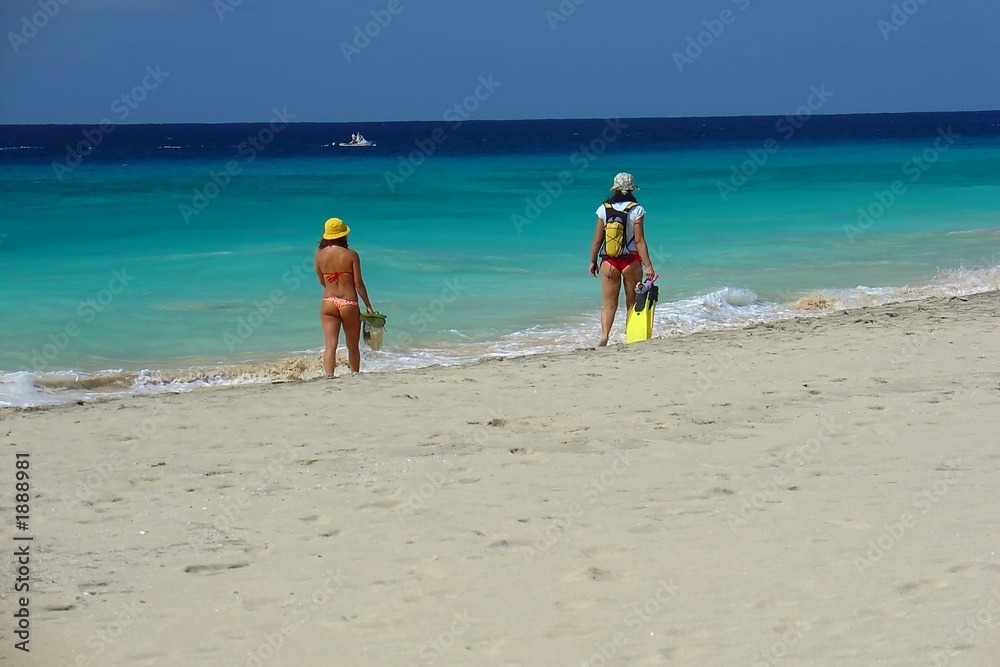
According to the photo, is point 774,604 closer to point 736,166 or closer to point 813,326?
point 813,326

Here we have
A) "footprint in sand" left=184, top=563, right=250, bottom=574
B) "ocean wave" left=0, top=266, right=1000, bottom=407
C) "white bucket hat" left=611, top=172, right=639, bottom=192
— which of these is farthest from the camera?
"ocean wave" left=0, top=266, right=1000, bottom=407

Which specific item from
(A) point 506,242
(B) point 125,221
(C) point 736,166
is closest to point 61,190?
(B) point 125,221

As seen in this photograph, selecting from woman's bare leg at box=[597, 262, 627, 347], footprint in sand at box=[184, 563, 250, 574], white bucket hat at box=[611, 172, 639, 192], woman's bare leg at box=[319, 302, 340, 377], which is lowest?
footprint in sand at box=[184, 563, 250, 574]

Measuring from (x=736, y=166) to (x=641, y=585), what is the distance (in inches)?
1707

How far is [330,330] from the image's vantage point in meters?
7.87

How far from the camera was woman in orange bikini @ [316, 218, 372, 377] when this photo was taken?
25.2 ft

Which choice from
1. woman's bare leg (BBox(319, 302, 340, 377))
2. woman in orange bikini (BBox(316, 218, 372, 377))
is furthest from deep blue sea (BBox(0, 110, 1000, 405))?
woman in orange bikini (BBox(316, 218, 372, 377))

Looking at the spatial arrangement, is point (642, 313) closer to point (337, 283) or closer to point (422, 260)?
point (337, 283)

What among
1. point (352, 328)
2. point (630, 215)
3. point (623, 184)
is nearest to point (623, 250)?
point (630, 215)

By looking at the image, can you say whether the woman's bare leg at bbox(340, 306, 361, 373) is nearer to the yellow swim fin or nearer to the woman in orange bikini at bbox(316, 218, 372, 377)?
the woman in orange bikini at bbox(316, 218, 372, 377)

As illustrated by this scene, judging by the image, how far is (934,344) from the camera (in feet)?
25.5

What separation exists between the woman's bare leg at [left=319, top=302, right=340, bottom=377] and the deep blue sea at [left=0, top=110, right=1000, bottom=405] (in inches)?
52.3

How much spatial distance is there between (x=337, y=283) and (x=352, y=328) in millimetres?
402

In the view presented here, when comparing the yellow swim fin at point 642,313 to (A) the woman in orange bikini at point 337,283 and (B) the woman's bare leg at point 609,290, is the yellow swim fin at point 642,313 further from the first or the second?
(A) the woman in orange bikini at point 337,283
